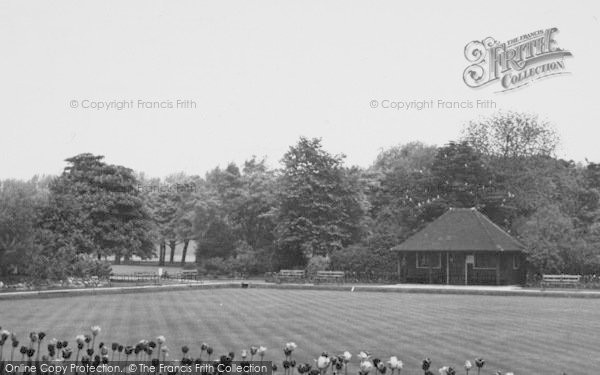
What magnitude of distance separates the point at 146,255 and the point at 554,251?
31.9m

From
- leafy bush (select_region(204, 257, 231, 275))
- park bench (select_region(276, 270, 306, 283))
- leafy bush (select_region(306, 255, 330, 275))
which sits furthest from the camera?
leafy bush (select_region(204, 257, 231, 275))

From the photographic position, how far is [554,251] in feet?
170

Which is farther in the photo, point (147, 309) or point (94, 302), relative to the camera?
point (94, 302)

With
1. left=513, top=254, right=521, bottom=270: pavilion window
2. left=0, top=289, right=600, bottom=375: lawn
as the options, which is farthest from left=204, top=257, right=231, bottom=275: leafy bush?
left=0, top=289, right=600, bottom=375: lawn

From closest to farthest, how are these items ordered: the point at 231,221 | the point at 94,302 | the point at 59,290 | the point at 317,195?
the point at 94,302 → the point at 59,290 → the point at 317,195 → the point at 231,221

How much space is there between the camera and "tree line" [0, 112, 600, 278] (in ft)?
169

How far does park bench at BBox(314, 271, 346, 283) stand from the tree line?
6.77 feet

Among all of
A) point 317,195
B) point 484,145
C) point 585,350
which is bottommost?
point 585,350

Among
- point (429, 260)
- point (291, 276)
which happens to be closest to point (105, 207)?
point (291, 276)

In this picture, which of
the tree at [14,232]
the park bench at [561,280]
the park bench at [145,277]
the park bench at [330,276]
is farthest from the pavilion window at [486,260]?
the tree at [14,232]

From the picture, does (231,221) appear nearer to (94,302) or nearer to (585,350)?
(94,302)

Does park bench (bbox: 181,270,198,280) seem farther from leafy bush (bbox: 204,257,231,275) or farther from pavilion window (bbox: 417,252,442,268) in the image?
pavilion window (bbox: 417,252,442,268)

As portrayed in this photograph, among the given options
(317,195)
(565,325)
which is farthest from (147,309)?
(317,195)

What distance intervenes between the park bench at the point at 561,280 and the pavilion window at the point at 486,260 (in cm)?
437
